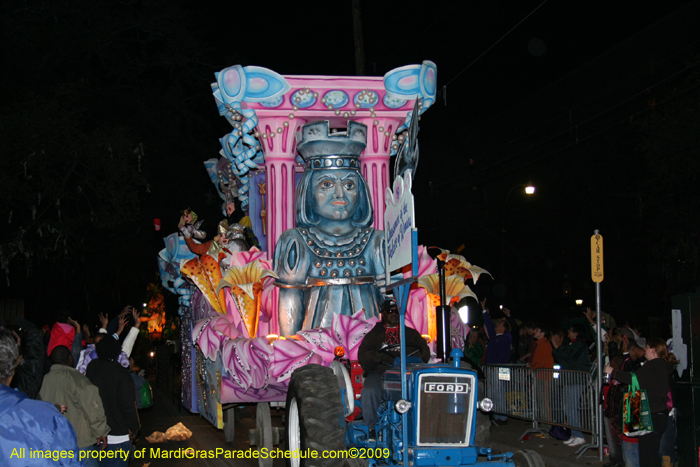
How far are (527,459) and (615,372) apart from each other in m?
2.44

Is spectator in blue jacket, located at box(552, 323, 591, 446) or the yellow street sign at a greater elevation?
the yellow street sign

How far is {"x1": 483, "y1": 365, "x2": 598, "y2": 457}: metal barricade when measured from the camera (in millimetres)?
9117

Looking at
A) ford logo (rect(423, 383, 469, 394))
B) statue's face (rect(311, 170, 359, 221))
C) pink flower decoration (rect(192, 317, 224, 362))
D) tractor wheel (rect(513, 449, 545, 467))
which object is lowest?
tractor wheel (rect(513, 449, 545, 467))

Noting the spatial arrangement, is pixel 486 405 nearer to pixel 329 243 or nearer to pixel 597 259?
pixel 597 259

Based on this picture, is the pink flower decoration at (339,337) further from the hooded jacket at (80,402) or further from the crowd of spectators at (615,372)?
the hooded jacket at (80,402)

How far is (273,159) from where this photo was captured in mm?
9297

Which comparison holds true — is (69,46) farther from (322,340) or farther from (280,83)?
(322,340)

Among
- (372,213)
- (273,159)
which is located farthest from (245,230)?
(372,213)

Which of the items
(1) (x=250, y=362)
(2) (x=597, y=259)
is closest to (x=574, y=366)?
(2) (x=597, y=259)

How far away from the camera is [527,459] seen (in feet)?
17.5

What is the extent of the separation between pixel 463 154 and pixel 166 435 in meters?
21.1

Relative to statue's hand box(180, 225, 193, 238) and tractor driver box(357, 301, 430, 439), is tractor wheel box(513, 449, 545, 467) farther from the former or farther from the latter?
statue's hand box(180, 225, 193, 238)

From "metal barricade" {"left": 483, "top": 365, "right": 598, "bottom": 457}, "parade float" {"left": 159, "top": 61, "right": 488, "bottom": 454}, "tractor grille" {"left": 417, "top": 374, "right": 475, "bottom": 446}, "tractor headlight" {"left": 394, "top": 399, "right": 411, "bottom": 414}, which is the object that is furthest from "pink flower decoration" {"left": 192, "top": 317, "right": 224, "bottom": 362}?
"metal barricade" {"left": 483, "top": 365, "right": 598, "bottom": 457}

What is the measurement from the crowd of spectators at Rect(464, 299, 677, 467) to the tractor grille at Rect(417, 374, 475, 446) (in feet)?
8.19
